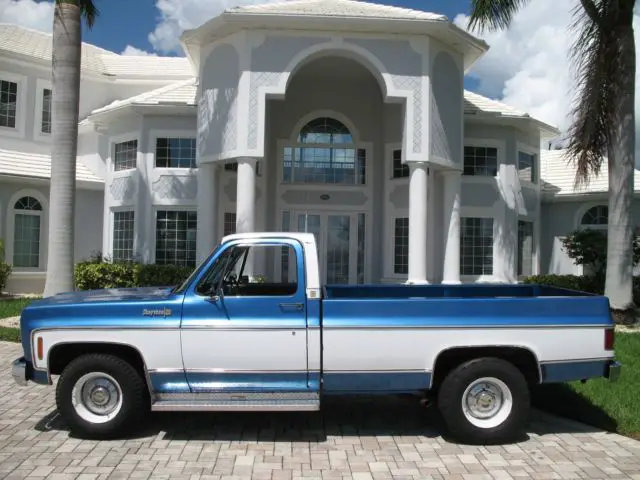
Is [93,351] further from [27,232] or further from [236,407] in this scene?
[27,232]

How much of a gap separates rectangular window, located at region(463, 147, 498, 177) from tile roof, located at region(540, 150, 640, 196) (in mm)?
2521

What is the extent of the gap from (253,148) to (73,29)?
4.56m

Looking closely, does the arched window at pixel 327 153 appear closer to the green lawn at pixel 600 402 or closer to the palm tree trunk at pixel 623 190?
the palm tree trunk at pixel 623 190

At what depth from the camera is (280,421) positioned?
6.26 m

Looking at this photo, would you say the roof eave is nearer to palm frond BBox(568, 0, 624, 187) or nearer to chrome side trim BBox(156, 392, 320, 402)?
palm frond BBox(568, 0, 624, 187)

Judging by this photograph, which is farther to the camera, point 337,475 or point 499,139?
point 499,139

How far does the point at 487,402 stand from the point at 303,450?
1764 mm

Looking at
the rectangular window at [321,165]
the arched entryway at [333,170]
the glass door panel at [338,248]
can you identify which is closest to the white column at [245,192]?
the arched entryway at [333,170]

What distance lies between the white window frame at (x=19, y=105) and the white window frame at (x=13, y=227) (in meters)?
2.58

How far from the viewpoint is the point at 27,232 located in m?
18.9

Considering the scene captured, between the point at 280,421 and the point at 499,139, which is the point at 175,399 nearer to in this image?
the point at 280,421

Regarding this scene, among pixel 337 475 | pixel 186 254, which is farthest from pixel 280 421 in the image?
pixel 186 254

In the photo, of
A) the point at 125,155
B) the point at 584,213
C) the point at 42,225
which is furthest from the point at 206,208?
the point at 584,213

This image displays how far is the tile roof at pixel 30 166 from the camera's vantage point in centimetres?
1848
